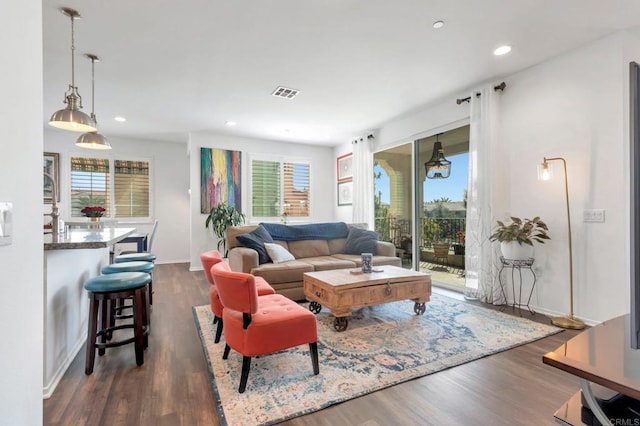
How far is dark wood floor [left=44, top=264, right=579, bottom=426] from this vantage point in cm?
168

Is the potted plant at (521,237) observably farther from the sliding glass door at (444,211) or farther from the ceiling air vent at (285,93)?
the ceiling air vent at (285,93)

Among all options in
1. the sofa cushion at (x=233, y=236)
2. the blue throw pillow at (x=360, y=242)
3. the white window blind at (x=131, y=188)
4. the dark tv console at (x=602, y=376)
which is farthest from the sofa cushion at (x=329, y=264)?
the white window blind at (x=131, y=188)

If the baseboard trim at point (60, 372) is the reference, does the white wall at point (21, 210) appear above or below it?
above

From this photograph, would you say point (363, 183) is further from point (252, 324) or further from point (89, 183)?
point (89, 183)

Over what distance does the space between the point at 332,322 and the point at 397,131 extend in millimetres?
→ 3763

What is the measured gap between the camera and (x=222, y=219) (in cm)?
602

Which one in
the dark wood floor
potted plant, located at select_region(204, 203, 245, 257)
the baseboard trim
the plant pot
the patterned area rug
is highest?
potted plant, located at select_region(204, 203, 245, 257)

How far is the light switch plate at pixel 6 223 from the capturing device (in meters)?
0.74

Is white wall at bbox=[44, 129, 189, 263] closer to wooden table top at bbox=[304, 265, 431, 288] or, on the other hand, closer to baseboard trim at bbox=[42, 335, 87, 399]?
baseboard trim at bbox=[42, 335, 87, 399]

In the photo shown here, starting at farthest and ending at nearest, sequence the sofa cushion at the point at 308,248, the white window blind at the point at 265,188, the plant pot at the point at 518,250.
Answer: the white window blind at the point at 265,188, the sofa cushion at the point at 308,248, the plant pot at the point at 518,250

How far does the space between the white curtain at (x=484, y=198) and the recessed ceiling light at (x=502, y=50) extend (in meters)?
0.69

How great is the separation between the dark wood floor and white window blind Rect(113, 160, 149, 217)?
16.2ft

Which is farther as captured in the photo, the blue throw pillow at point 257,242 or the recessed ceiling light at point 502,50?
the blue throw pillow at point 257,242

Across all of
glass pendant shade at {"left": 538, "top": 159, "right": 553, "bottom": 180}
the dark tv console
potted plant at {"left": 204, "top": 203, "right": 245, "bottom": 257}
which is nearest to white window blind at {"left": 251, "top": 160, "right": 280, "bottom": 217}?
potted plant at {"left": 204, "top": 203, "right": 245, "bottom": 257}
